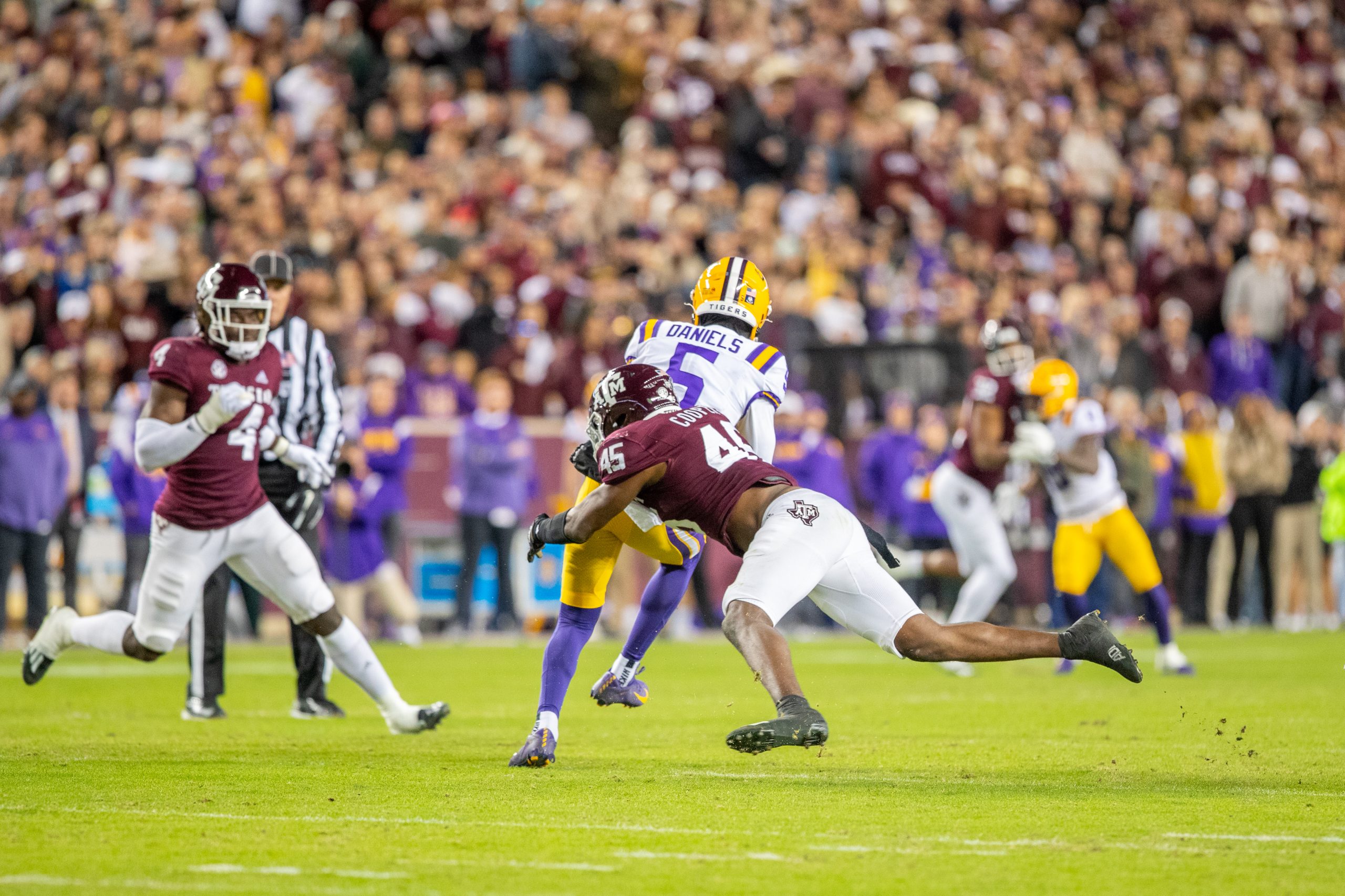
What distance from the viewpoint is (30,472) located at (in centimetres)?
1334

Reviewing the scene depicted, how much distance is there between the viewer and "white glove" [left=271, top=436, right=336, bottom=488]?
8.30 m

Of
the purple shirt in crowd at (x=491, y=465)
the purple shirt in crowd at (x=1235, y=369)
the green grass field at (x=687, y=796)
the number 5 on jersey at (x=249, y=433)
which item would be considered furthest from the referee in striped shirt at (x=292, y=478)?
the purple shirt in crowd at (x=1235, y=369)

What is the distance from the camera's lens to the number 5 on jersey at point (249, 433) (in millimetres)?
7719

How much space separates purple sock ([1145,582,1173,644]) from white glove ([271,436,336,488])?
222 inches

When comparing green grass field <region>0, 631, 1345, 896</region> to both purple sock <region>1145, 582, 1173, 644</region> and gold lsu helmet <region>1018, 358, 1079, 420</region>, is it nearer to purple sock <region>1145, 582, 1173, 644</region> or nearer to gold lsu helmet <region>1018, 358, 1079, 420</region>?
purple sock <region>1145, 582, 1173, 644</region>

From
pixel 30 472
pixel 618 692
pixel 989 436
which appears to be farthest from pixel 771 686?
pixel 30 472

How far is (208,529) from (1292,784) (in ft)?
14.8

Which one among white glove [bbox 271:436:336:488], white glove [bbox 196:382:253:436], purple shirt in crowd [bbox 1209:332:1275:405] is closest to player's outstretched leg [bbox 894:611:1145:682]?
white glove [bbox 196:382:253:436]

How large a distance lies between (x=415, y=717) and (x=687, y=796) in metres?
2.13

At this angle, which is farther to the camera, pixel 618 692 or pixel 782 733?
pixel 618 692

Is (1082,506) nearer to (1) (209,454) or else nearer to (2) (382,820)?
(1) (209,454)

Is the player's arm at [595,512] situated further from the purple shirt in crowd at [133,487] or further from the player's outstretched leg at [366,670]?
the purple shirt in crowd at [133,487]

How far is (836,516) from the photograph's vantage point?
631cm

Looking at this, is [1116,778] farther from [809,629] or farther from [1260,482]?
[1260,482]
